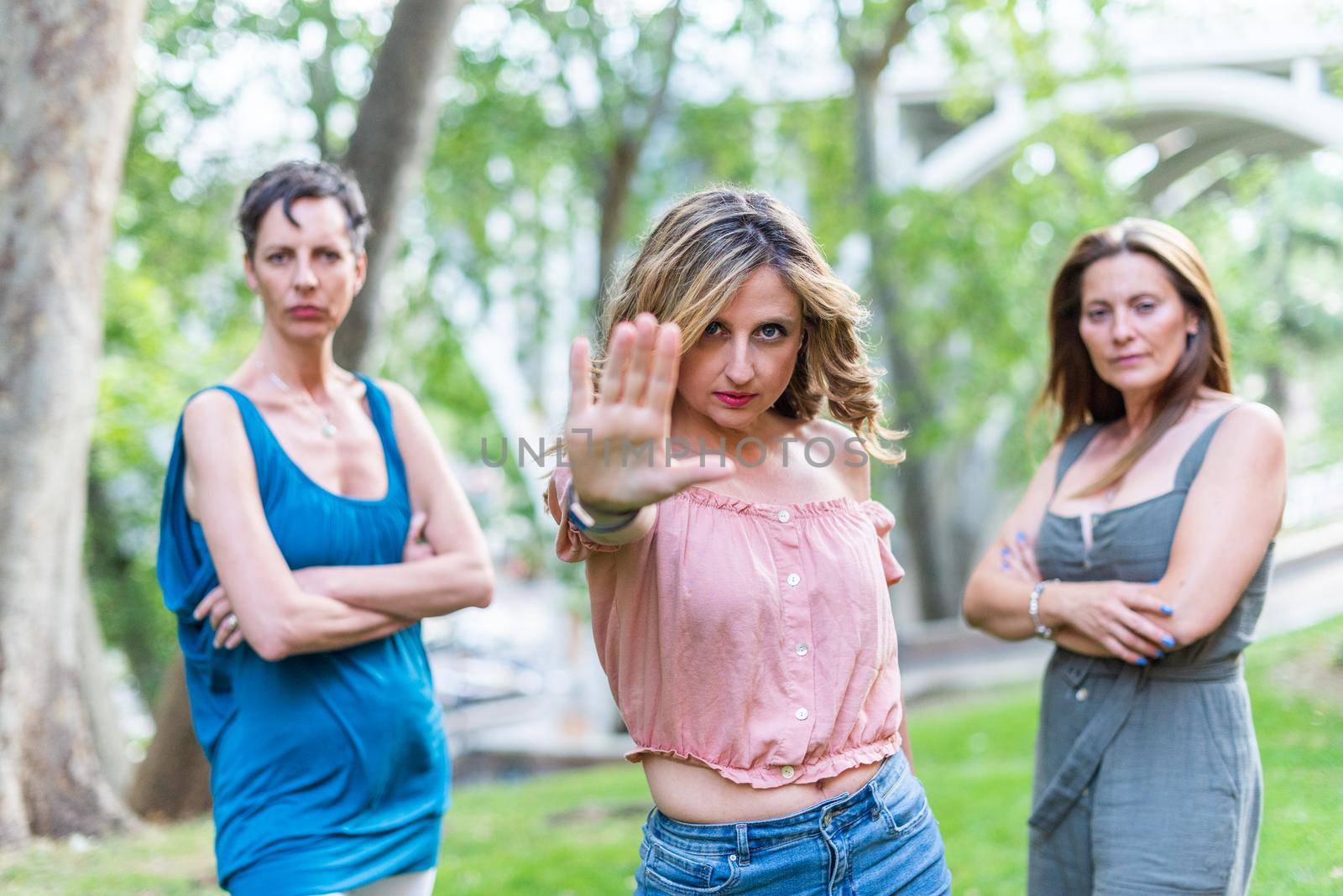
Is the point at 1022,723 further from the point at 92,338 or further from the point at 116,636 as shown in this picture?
the point at 116,636

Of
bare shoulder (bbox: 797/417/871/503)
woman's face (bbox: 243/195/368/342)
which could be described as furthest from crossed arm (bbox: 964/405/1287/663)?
woman's face (bbox: 243/195/368/342)

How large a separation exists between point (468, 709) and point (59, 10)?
18521mm

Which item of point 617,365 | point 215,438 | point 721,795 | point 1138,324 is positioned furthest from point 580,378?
point 1138,324

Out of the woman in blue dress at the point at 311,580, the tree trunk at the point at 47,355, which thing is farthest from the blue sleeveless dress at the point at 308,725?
the tree trunk at the point at 47,355

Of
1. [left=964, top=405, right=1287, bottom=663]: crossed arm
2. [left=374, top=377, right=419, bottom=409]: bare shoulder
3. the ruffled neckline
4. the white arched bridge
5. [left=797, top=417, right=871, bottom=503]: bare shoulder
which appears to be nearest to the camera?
the ruffled neckline

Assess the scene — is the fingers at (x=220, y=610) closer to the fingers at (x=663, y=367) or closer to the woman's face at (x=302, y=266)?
the woman's face at (x=302, y=266)

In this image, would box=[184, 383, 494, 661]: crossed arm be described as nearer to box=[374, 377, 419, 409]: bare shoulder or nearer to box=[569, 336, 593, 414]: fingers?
box=[374, 377, 419, 409]: bare shoulder

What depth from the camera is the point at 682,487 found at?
1.87 metres

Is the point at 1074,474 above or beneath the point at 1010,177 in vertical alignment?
beneath

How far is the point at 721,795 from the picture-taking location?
2.17 meters

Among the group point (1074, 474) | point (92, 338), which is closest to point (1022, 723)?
point (1074, 474)

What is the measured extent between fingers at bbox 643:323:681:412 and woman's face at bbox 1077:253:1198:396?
5.86 feet

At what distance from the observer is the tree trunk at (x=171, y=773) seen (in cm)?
659

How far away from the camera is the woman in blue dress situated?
2.72 m
